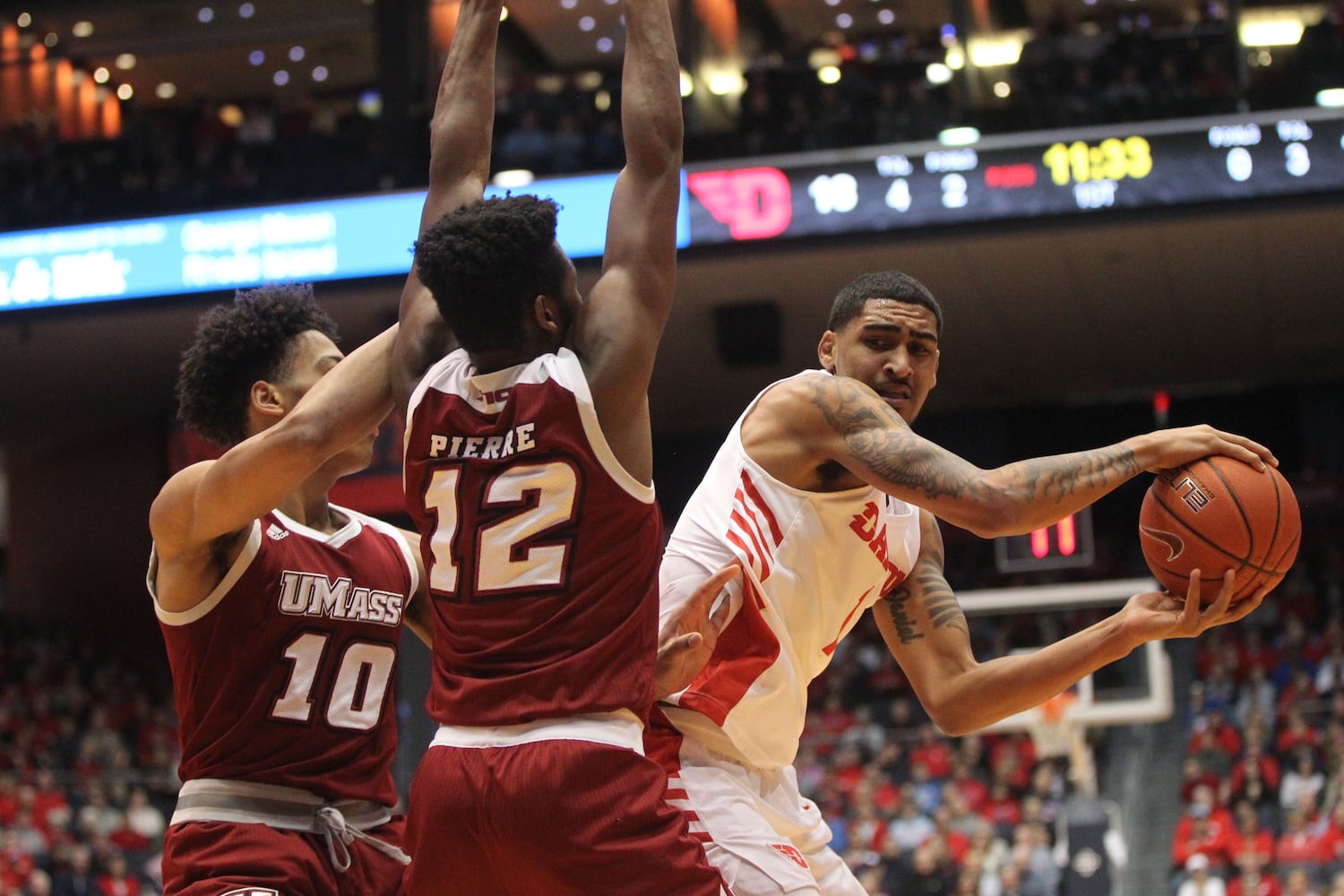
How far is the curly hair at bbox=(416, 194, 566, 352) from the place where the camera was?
279cm

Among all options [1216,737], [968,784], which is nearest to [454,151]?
[968,784]

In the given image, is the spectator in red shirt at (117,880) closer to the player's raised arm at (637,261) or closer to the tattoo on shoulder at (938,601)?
the tattoo on shoulder at (938,601)

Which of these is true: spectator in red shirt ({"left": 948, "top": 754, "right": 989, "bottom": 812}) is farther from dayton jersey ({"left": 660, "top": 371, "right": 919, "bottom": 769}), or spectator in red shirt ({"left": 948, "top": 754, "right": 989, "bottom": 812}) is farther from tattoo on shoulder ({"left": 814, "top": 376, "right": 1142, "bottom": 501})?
tattoo on shoulder ({"left": 814, "top": 376, "right": 1142, "bottom": 501})

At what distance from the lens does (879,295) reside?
12.5 ft

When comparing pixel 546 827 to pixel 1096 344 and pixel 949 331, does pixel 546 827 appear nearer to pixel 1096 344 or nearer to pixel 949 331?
pixel 949 331

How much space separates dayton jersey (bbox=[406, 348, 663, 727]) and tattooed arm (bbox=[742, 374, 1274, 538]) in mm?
625

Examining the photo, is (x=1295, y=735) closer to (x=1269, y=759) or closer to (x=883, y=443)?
(x=1269, y=759)

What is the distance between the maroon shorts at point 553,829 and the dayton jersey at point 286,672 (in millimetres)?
746

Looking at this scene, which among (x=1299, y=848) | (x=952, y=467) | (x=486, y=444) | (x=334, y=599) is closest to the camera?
(x=486, y=444)

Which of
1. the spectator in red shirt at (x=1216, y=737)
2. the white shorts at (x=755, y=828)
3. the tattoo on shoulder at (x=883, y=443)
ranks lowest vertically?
the spectator in red shirt at (x=1216, y=737)

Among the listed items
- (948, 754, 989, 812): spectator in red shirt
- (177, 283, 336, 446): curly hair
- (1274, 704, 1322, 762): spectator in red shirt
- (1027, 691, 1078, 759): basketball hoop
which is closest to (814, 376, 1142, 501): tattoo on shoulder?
(177, 283, 336, 446): curly hair

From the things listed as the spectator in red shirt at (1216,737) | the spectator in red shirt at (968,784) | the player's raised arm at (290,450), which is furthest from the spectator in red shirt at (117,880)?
the player's raised arm at (290,450)

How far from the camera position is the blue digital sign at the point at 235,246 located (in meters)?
14.3

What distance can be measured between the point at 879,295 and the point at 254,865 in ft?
6.09
